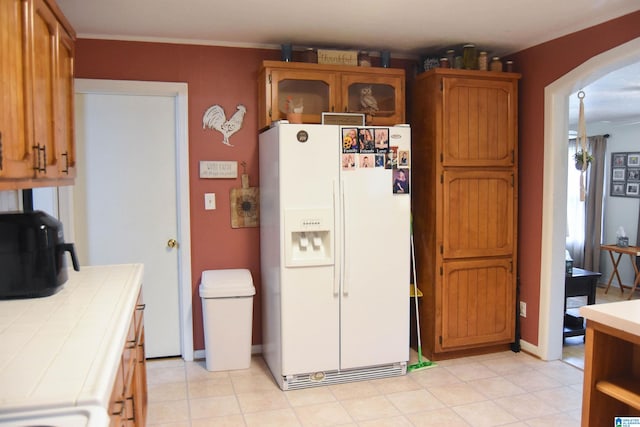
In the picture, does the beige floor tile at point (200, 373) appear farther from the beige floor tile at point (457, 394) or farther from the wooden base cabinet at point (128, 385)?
the beige floor tile at point (457, 394)

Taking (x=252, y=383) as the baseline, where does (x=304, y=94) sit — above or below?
above

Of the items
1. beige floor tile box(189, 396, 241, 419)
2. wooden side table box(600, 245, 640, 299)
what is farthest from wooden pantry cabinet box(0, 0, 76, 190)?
wooden side table box(600, 245, 640, 299)

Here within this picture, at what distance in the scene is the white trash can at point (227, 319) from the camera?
3533 mm

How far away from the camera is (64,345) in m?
1.56

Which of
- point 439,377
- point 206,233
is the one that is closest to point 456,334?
point 439,377

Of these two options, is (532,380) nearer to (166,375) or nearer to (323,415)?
(323,415)

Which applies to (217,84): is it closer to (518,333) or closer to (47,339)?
(47,339)

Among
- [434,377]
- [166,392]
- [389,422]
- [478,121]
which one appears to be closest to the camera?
[389,422]

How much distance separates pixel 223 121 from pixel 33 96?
6.75 ft

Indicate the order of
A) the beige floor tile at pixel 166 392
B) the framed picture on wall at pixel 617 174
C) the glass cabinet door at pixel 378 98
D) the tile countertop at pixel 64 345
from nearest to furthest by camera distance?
the tile countertop at pixel 64 345
the beige floor tile at pixel 166 392
the glass cabinet door at pixel 378 98
the framed picture on wall at pixel 617 174

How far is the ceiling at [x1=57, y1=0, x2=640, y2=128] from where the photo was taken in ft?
9.57

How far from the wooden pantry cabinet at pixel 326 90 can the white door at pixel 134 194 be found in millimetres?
783

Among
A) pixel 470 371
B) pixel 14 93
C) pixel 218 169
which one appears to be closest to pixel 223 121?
pixel 218 169

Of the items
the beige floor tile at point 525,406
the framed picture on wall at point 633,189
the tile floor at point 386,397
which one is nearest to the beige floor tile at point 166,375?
the tile floor at point 386,397
